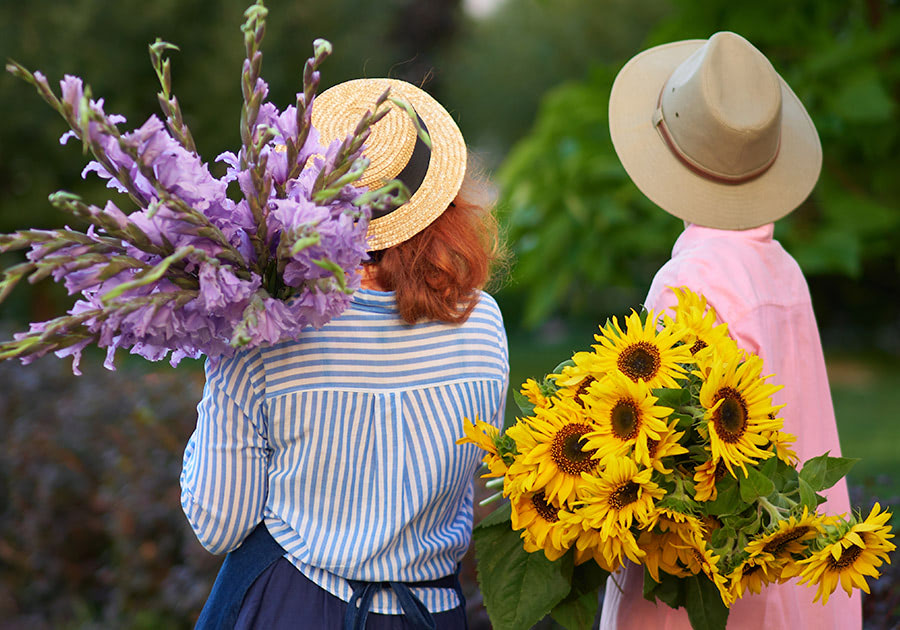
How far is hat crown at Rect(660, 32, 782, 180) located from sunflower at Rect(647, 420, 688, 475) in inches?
31.6

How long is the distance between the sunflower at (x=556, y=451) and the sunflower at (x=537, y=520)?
0.05 meters

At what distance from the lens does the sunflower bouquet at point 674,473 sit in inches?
59.8

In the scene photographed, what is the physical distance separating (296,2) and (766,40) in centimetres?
998

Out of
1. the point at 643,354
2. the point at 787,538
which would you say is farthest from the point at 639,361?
the point at 787,538

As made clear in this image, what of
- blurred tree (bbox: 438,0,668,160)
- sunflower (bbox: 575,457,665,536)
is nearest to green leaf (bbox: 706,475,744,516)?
sunflower (bbox: 575,457,665,536)

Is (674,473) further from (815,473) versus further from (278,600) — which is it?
(278,600)

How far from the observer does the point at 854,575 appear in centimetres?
154

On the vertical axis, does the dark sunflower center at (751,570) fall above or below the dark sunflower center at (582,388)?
below

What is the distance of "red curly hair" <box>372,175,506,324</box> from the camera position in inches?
71.3

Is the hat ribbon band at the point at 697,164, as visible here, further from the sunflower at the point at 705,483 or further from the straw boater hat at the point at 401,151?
the sunflower at the point at 705,483

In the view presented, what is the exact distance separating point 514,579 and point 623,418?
0.41 meters

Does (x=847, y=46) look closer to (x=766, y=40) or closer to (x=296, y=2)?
(x=766, y=40)

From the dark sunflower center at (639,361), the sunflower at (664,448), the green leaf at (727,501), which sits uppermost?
the dark sunflower center at (639,361)

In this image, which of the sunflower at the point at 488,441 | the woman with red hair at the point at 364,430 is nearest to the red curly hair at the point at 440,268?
the woman with red hair at the point at 364,430
